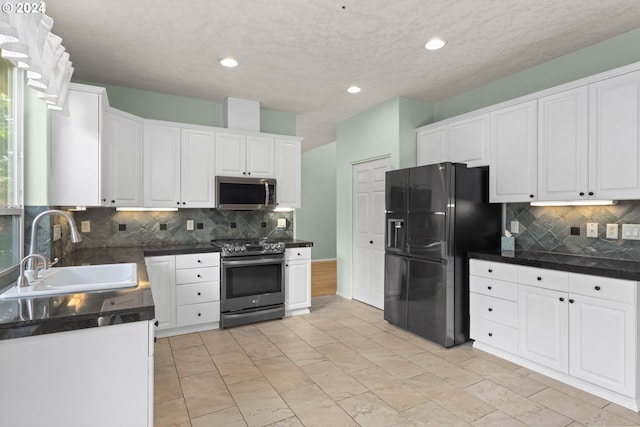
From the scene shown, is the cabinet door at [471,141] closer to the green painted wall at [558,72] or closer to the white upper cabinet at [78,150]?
the green painted wall at [558,72]

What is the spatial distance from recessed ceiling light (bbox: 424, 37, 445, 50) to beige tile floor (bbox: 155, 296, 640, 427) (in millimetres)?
2654

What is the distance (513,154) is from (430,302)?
5.18ft

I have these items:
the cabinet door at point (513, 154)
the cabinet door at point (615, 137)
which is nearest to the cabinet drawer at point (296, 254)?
the cabinet door at point (513, 154)

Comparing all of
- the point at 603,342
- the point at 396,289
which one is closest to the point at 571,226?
the point at 603,342

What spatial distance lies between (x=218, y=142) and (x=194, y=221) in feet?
3.23

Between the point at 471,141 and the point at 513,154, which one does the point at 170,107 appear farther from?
the point at 513,154

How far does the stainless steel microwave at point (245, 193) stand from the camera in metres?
3.97

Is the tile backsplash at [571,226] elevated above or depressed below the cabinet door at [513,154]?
below

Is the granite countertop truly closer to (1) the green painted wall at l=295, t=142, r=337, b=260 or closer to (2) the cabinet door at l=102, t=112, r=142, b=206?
(2) the cabinet door at l=102, t=112, r=142, b=206

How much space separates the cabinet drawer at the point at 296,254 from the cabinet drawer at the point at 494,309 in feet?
6.22

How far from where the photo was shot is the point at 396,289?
3732mm

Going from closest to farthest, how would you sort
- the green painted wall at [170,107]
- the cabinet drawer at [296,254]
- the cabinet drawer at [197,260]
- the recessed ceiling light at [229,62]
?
the recessed ceiling light at [229,62] < the cabinet drawer at [197,260] < the green painted wall at [170,107] < the cabinet drawer at [296,254]

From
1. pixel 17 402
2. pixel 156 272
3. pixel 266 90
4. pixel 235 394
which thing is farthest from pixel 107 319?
pixel 266 90

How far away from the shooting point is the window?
212 cm
